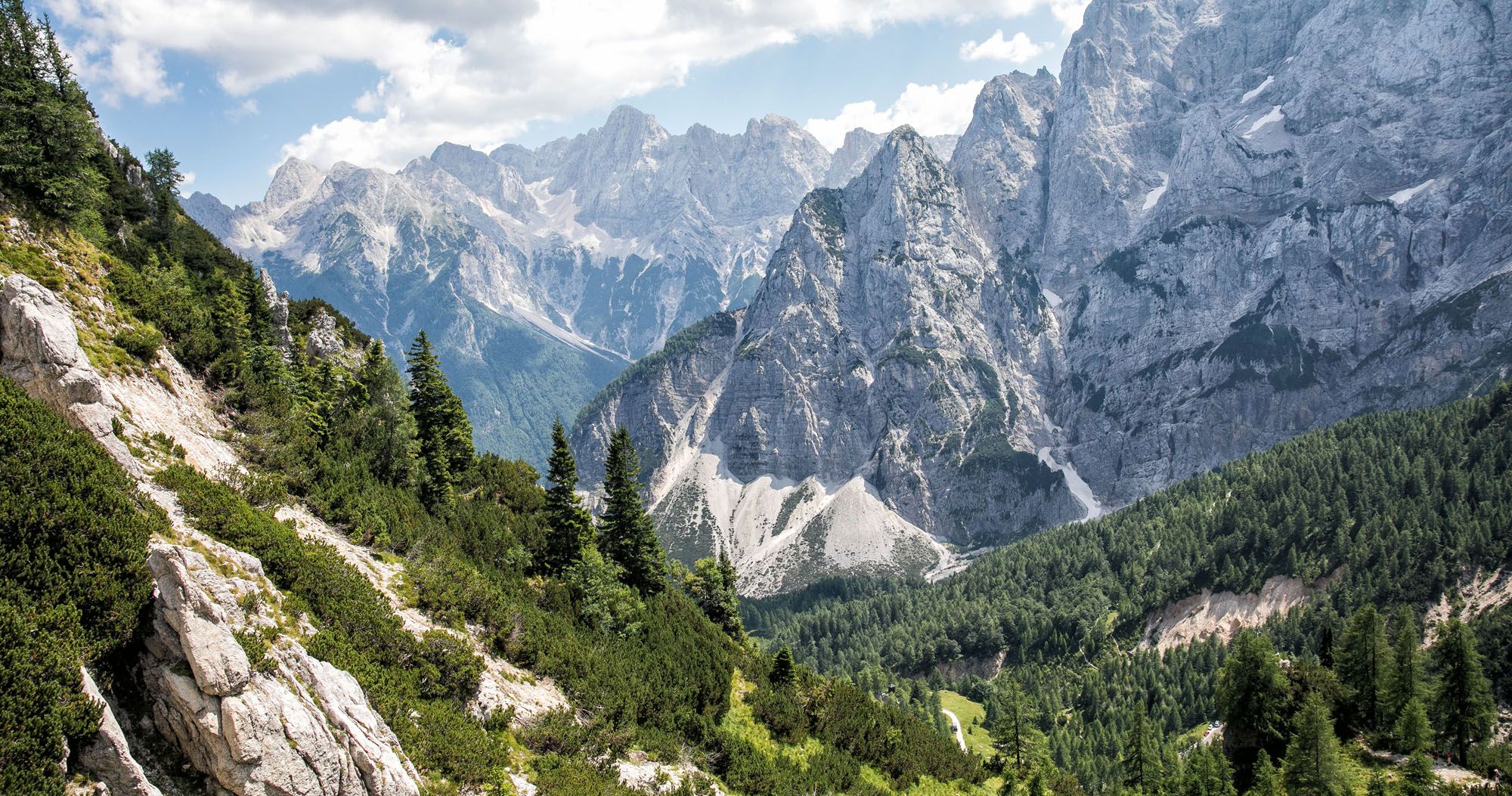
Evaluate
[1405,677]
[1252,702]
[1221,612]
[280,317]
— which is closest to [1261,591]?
[1221,612]

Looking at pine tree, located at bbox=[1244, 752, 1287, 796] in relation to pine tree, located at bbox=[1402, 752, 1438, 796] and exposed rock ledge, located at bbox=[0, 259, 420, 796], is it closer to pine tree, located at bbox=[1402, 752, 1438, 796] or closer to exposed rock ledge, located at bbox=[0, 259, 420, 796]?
pine tree, located at bbox=[1402, 752, 1438, 796]

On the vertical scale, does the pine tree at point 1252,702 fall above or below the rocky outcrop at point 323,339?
below

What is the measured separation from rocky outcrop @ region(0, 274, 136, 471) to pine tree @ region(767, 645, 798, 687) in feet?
134

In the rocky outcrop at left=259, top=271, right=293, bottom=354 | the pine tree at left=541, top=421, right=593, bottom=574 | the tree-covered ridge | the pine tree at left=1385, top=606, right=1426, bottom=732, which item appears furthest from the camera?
the tree-covered ridge

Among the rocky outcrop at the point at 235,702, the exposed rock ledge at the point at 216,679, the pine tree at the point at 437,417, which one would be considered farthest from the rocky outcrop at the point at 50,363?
the pine tree at the point at 437,417

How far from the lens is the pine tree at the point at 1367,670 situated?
2785 inches

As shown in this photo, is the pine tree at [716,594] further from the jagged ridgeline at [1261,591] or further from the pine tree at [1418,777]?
the jagged ridgeline at [1261,591]

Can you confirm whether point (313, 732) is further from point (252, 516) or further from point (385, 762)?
point (252, 516)

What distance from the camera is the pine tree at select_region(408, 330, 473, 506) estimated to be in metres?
54.0

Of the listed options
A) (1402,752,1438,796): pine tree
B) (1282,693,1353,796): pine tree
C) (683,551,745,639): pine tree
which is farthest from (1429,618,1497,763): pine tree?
(683,551,745,639): pine tree

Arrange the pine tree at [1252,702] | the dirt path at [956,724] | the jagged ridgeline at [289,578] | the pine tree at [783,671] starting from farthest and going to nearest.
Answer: the dirt path at [956,724], the pine tree at [1252,702], the pine tree at [783,671], the jagged ridgeline at [289,578]

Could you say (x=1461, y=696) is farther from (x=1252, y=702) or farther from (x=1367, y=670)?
(x=1252, y=702)

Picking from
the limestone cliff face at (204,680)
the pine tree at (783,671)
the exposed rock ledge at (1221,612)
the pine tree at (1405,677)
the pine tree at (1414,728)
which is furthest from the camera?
the exposed rock ledge at (1221,612)

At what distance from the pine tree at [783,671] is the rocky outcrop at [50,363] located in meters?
40.8
